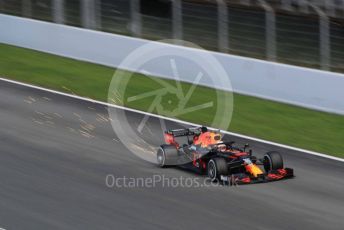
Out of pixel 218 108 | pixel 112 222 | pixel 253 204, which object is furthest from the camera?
pixel 218 108

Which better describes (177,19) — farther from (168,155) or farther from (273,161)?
(273,161)

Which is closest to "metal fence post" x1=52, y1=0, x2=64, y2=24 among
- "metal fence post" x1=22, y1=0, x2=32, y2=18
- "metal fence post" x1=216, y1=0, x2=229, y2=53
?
"metal fence post" x1=22, y1=0, x2=32, y2=18

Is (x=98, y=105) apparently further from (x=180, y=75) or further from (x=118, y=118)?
(x=180, y=75)

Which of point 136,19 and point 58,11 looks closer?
point 136,19

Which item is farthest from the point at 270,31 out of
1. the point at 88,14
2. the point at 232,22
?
the point at 88,14

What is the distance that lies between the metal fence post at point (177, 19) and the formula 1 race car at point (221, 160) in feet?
31.2

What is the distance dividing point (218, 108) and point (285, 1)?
4.98 meters

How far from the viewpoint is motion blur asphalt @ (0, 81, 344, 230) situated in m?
11.4

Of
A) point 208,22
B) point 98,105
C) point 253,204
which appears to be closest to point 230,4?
point 208,22

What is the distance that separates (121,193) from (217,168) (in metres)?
1.53

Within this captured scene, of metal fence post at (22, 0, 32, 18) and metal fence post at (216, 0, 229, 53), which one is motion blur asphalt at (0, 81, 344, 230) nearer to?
metal fence post at (216, 0, 229, 53)

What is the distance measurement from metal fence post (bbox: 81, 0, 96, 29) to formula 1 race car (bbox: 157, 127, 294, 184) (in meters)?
11.5

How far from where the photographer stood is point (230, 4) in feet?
73.7

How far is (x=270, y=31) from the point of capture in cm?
2105
